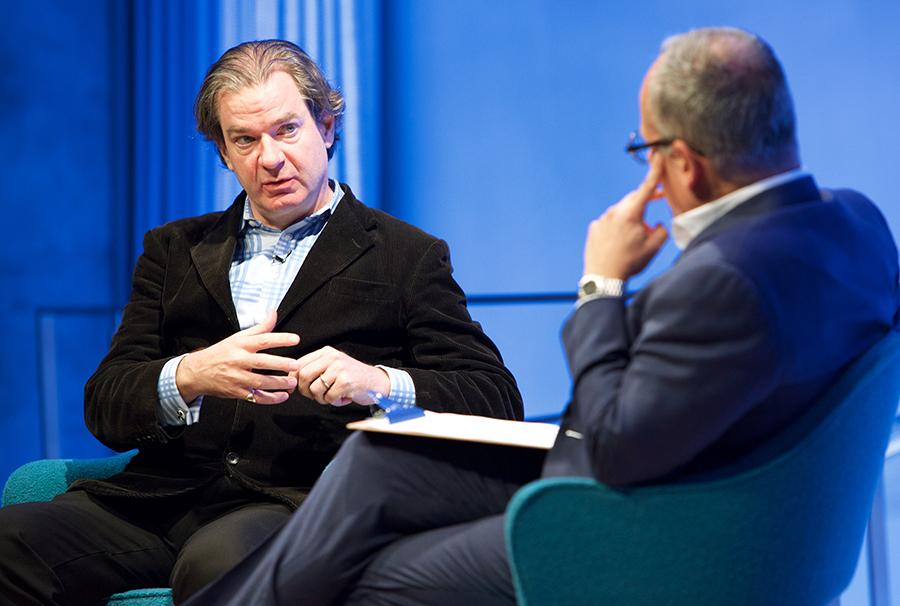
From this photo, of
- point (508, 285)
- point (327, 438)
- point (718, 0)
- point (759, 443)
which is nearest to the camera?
point (759, 443)

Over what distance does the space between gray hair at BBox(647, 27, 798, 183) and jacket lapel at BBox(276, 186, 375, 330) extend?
Result: 0.92m

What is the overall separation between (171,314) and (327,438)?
429 mm

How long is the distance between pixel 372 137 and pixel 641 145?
279 cm

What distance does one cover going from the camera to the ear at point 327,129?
221cm

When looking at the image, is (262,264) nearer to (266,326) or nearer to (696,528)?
(266,326)

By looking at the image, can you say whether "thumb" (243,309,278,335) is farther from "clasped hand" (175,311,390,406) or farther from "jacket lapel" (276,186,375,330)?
"jacket lapel" (276,186,375,330)

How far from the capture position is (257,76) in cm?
212

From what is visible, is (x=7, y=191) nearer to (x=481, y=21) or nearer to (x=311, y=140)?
(x=481, y=21)

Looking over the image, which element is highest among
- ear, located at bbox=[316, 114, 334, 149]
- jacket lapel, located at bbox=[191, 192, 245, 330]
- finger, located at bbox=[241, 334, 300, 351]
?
ear, located at bbox=[316, 114, 334, 149]

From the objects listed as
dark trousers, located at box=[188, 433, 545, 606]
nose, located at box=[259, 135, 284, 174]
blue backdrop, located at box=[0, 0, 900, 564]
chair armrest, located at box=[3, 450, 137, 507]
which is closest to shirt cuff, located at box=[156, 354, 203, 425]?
chair armrest, located at box=[3, 450, 137, 507]

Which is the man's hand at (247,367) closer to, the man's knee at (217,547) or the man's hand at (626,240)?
the man's knee at (217,547)

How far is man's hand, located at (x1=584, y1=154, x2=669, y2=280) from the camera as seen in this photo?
4.45 ft

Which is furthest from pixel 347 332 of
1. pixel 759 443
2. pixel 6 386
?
pixel 6 386

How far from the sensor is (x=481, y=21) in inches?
163
